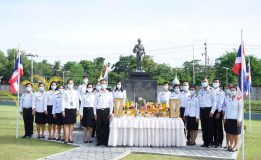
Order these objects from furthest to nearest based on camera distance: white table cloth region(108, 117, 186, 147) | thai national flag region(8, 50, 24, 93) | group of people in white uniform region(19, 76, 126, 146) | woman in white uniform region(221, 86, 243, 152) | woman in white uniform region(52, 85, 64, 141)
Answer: thai national flag region(8, 50, 24, 93) → woman in white uniform region(52, 85, 64, 141) → group of people in white uniform region(19, 76, 126, 146) → white table cloth region(108, 117, 186, 147) → woman in white uniform region(221, 86, 243, 152)

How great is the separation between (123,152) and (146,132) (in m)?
1.33

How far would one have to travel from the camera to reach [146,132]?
985 centimetres

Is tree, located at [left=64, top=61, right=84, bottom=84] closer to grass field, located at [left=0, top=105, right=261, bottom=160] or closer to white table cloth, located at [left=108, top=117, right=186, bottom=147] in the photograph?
grass field, located at [left=0, top=105, right=261, bottom=160]

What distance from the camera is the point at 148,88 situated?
61.1 ft

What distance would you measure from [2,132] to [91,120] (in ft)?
14.7

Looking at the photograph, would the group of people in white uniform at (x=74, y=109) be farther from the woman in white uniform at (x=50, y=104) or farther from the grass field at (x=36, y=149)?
the grass field at (x=36, y=149)

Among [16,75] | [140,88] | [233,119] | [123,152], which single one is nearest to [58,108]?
[16,75]

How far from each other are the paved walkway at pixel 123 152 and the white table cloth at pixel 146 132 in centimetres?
28

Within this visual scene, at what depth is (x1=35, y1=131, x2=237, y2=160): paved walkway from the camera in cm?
812

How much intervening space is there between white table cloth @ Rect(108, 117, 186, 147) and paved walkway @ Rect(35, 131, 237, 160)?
28 cm

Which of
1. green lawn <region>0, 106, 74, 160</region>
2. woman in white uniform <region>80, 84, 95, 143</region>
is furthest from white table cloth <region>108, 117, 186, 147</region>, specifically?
green lawn <region>0, 106, 74, 160</region>

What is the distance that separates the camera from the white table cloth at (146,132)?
9.74 m

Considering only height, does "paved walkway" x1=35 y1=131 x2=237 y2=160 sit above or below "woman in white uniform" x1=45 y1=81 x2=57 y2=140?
below

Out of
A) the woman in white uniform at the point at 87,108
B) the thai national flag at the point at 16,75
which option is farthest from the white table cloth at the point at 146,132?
the thai national flag at the point at 16,75
